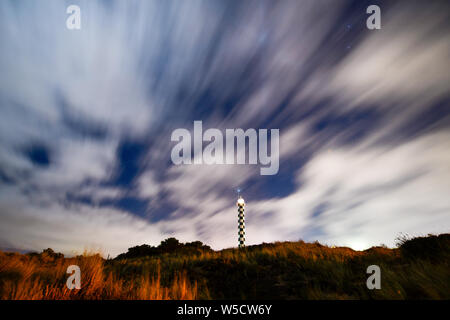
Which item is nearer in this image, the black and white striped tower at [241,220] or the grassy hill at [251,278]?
the grassy hill at [251,278]

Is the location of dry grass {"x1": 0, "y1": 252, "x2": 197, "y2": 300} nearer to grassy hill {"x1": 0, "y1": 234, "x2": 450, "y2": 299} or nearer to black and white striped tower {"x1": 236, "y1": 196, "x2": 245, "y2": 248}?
grassy hill {"x1": 0, "y1": 234, "x2": 450, "y2": 299}

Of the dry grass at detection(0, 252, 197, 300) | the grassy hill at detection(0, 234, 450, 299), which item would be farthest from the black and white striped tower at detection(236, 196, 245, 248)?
the dry grass at detection(0, 252, 197, 300)

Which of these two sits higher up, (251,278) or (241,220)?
(241,220)

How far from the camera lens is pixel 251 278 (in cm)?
832

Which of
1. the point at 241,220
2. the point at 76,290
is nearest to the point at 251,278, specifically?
the point at 76,290

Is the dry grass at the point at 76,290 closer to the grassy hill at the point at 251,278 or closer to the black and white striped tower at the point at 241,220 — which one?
the grassy hill at the point at 251,278

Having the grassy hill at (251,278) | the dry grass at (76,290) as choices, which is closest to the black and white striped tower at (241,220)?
the grassy hill at (251,278)

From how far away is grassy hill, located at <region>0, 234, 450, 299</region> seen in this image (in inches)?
218

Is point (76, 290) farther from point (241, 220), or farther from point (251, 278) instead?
point (241, 220)

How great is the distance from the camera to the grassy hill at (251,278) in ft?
18.2

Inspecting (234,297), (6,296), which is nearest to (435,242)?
(234,297)

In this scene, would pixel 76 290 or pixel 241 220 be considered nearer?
pixel 76 290
